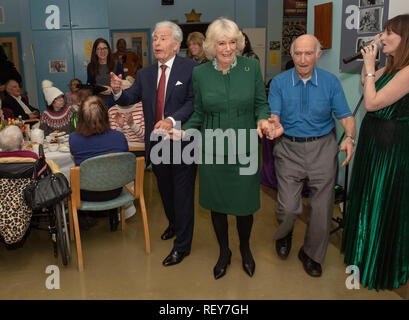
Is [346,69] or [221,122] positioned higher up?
[346,69]

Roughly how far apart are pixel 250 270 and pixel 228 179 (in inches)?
26.4

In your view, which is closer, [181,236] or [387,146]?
[387,146]

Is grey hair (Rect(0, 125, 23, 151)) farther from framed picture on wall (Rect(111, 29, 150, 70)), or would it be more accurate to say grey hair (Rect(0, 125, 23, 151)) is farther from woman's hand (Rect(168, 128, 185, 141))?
framed picture on wall (Rect(111, 29, 150, 70))

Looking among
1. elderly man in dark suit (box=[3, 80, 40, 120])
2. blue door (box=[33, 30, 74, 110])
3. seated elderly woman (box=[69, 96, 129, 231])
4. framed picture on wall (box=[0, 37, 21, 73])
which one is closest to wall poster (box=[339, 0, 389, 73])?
seated elderly woman (box=[69, 96, 129, 231])

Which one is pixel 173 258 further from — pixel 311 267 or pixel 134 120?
pixel 134 120

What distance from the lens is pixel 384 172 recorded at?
2312 mm

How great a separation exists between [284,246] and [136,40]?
701cm

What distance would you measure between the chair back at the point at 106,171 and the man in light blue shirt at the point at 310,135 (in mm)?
1051

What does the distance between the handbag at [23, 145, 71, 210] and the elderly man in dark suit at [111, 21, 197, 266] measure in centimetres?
63

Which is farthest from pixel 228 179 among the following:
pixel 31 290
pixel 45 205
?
pixel 31 290

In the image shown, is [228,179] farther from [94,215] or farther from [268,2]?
[268,2]

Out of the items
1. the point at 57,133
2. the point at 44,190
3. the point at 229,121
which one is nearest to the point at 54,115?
the point at 57,133

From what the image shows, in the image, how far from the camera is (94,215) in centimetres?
374
